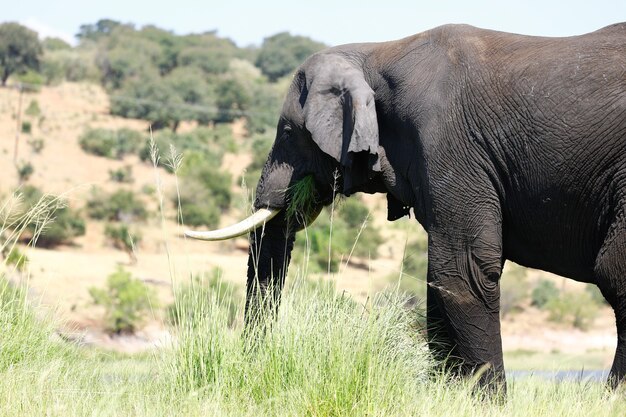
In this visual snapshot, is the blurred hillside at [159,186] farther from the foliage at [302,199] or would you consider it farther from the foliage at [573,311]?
the foliage at [302,199]

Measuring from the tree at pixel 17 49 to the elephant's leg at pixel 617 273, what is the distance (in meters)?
51.7

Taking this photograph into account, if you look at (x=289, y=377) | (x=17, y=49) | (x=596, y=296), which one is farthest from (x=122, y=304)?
(x=17, y=49)

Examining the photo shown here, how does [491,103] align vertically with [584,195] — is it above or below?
above

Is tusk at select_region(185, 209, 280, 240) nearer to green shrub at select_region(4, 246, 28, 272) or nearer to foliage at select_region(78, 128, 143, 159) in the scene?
green shrub at select_region(4, 246, 28, 272)

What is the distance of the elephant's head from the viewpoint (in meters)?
7.15

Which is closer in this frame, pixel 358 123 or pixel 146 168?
pixel 358 123

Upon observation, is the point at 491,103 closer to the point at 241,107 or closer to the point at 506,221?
the point at 506,221

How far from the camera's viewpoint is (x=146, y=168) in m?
41.6

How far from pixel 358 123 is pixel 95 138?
3730cm

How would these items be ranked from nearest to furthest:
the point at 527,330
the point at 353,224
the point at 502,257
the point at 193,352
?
the point at 193,352, the point at 502,257, the point at 527,330, the point at 353,224

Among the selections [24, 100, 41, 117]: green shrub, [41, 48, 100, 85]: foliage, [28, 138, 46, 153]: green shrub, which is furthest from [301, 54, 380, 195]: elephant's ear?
[41, 48, 100, 85]: foliage

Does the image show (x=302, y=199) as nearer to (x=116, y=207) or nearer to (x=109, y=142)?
(x=116, y=207)

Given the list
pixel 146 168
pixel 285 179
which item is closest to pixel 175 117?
pixel 146 168

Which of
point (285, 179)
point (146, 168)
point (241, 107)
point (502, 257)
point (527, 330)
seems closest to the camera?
point (502, 257)
